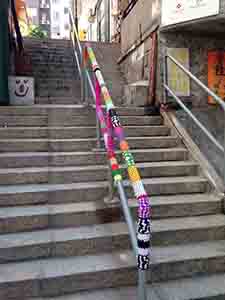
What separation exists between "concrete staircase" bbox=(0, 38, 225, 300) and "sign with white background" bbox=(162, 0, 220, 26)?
1.72 m

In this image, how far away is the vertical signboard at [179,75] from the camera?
195 inches

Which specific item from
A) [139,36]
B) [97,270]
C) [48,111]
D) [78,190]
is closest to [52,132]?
[48,111]

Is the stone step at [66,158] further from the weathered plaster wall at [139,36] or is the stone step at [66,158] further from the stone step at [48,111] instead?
the weathered plaster wall at [139,36]

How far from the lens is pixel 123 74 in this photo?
796cm

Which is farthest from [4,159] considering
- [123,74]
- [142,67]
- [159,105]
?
[123,74]

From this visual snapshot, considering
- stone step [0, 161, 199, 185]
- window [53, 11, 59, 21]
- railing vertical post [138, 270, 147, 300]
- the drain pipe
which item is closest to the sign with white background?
stone step [0, 161, 199, 185]

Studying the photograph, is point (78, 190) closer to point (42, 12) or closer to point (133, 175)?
point (133, 175)

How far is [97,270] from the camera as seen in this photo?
8.11 ft

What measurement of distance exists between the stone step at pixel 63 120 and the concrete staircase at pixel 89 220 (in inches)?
0.5

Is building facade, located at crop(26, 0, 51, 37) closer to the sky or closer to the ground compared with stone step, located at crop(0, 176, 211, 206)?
closer to the sky

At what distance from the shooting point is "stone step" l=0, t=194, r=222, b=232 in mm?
2842

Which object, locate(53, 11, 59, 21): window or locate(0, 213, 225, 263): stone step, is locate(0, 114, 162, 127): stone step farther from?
locate(53, 11, 59, 21): window

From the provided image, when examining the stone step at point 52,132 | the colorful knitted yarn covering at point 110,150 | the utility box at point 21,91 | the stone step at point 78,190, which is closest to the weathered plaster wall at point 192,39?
the stone step at point 52,132

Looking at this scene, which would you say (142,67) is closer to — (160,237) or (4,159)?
(4,159)
